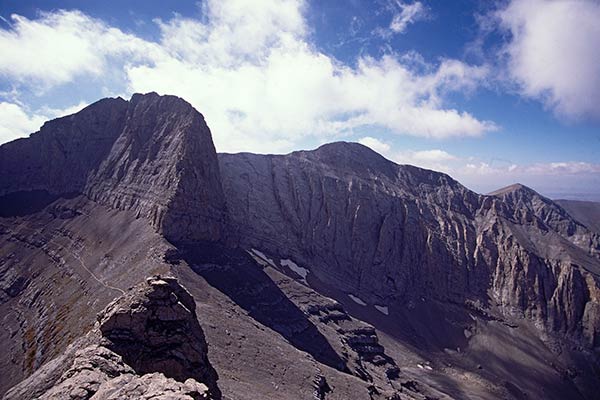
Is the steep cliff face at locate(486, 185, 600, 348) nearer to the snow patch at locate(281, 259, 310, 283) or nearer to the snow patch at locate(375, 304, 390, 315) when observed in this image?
the snow patch at locate(375, 304, 390, 315)

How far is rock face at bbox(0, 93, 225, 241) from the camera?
4432 inches

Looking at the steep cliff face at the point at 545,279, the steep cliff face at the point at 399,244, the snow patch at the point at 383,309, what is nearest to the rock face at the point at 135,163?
the steep cliff face at the point at 399,244

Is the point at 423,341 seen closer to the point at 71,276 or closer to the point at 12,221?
the point at 71,276

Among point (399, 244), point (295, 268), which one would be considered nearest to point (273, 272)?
point (295, 268)

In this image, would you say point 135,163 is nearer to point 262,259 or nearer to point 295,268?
point 262,259

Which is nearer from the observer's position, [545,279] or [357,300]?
[357,300]

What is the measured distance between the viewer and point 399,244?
17788cm

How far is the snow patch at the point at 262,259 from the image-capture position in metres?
124

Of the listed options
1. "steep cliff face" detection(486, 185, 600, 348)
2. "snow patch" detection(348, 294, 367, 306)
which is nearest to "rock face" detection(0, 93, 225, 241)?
"snow patch" detection(348, 294, 367, 306)

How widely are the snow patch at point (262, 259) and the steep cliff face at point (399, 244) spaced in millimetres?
5952

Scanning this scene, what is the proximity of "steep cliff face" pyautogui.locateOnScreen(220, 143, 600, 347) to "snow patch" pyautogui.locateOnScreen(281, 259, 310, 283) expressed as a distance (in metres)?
4.34

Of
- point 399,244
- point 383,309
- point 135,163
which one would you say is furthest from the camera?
point 399,244

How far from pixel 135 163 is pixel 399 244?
106 meters

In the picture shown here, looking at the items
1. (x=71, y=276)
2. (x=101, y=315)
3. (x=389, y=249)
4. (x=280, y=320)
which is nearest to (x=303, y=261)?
(x=389, y=249)
